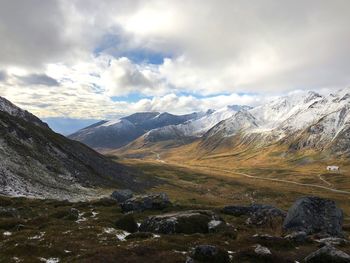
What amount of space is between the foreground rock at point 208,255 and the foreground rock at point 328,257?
663cm

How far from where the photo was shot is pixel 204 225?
4056cm

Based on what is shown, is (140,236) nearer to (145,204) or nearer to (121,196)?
(145,204)

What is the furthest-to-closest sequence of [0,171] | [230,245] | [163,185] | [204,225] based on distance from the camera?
[163,185] → [0,171] → [204,225] → [230,245]

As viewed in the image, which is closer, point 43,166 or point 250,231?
point 250,231

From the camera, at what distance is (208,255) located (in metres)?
27.9

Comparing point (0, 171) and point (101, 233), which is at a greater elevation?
point (0, 171)

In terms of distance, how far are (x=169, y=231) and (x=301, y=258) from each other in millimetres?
12676

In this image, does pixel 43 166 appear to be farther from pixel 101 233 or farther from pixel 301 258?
pixel 301 258

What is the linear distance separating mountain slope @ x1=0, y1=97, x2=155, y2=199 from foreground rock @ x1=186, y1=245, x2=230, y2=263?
51.8 m

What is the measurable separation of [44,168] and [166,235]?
72.6m

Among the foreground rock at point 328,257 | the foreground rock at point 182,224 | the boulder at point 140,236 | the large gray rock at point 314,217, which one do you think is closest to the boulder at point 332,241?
the large gray rock at point 314,217

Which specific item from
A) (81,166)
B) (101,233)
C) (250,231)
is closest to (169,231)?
(101,233)

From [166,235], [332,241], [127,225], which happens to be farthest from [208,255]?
[332,241]

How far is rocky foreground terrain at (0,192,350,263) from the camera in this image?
28.8 metres
